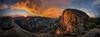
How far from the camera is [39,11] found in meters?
8.74

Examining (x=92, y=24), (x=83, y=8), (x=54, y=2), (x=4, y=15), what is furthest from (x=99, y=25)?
(x=4, y=15)

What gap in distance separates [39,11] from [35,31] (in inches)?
26.4

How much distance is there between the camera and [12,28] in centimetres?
863

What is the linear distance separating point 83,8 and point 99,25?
75cm

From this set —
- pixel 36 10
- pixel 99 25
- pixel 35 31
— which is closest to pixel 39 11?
pixel 36 10

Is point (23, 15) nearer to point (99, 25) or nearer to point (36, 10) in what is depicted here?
point (36, 10)

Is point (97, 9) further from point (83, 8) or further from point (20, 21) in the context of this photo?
point (20, 21)

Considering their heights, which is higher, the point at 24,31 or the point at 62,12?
the point at 62,12

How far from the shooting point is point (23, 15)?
28.6 ft

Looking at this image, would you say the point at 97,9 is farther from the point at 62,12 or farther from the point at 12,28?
the point at 12,28

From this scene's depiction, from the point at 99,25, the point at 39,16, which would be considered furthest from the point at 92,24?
the point at 39,16

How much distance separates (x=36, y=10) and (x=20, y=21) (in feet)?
2.08

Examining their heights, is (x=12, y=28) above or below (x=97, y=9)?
below

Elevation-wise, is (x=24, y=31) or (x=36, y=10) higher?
(x=36, y=10)
